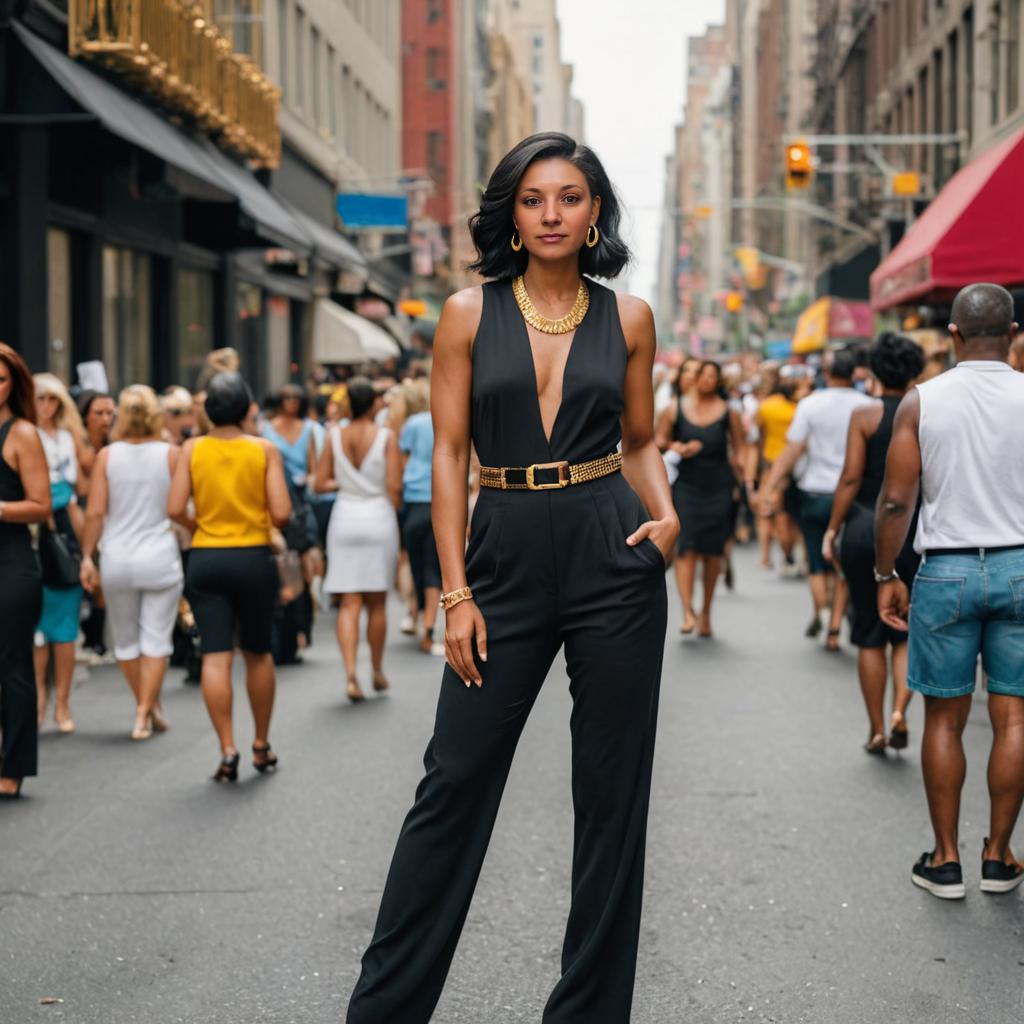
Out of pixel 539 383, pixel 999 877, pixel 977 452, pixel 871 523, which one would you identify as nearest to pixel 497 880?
pixel 999 877

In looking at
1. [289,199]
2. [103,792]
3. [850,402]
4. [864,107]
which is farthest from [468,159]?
[103,792]

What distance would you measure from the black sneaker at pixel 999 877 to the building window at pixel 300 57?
1126 inches

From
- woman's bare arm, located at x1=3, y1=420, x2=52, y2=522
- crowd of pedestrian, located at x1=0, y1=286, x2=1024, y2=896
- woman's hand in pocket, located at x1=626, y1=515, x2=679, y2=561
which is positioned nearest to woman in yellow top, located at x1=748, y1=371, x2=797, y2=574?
crowd of pedestrian, located at x1=0, y1=286, x2=1024, y2=896

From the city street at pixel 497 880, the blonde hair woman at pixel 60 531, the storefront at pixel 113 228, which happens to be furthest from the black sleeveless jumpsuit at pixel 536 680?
the storefront at pixel 113 228

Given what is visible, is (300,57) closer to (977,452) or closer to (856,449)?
(856,449)

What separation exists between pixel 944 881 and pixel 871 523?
2863mm

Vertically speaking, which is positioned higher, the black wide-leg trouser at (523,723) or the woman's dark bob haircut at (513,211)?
the woman's dark bob haircut at (513,211)

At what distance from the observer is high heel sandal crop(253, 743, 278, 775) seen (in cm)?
816

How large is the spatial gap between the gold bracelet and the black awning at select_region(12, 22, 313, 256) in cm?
1122

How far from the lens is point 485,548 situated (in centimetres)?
390

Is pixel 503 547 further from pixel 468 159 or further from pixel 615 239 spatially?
pixel 468 159

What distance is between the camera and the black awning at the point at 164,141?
574 inches

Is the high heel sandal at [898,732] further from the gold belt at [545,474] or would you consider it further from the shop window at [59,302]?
the shop window at [59,302]

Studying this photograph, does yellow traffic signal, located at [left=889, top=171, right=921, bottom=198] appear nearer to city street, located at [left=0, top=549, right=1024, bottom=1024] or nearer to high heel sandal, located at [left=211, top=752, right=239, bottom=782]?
city street, located at [left=0, top=549, right=1024, bottom=1024]
